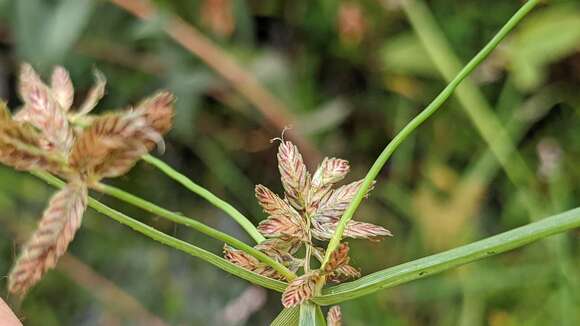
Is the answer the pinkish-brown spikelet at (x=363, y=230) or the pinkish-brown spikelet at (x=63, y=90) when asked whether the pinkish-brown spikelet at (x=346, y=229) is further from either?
the pinkish-brown spikelet at (x=63, y=90)

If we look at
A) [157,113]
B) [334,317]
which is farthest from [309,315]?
[157,113]

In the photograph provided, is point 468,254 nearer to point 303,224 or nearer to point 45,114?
point 303,224

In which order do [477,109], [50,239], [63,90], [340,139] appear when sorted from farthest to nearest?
[340,139]
[477,109]
[63,90]
[50,239]

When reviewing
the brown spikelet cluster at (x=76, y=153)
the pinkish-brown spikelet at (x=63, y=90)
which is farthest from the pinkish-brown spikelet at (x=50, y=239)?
the pinkish-brown spikelet at (x=63, y=90)

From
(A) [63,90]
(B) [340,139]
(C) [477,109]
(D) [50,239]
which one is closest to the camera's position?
(D) [50,239]

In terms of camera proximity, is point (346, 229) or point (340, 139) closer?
point (346, 229)

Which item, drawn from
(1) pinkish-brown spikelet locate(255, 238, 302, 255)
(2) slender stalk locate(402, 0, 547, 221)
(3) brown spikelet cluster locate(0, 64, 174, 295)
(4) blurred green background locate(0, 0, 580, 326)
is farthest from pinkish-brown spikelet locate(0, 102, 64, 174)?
(2) slender stalk locate(402, 0, 547, 221)
